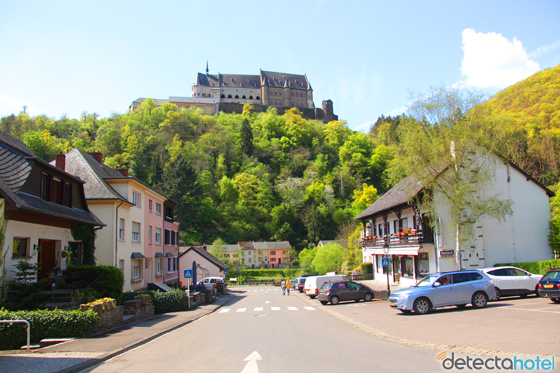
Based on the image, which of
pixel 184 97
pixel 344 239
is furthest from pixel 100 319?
pixel 184 97

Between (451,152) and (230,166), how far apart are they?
80.8 m

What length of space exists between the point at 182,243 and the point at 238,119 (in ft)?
186

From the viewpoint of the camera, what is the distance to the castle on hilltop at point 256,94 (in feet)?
466

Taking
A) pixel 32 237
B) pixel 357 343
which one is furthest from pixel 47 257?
pixel 357 343

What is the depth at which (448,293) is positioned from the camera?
16.7m

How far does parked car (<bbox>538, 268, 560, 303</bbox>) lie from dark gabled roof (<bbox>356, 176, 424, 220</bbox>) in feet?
35.7

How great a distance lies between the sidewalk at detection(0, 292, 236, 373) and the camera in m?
8.60

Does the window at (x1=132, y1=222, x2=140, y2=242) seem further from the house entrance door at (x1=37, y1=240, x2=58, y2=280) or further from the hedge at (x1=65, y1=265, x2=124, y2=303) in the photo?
the house entrance door at (x1=37, y1=240, x2=58, y2=280)

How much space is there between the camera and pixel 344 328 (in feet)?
48.4

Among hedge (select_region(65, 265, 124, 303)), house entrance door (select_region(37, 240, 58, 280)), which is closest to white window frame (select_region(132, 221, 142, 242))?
hedge (select_region(65, 265, 124, 303))

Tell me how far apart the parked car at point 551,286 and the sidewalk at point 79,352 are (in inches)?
581

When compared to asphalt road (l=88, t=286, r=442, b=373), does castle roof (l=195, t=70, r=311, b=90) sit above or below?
above

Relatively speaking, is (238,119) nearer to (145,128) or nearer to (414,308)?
(145,128)

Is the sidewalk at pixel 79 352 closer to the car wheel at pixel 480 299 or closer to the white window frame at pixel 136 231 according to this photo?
the car wheel at pixel 480 299
